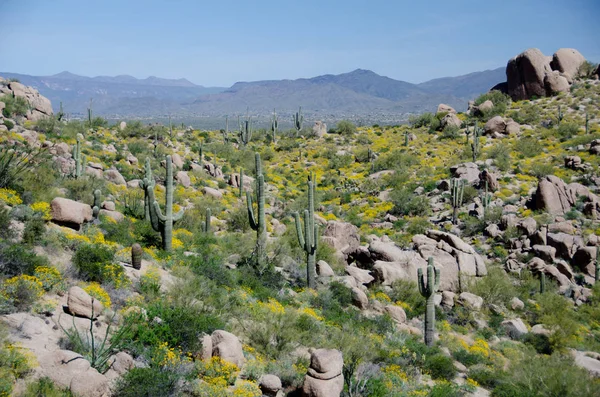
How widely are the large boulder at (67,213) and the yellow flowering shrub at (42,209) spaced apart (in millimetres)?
183

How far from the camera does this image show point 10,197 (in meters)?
12.1

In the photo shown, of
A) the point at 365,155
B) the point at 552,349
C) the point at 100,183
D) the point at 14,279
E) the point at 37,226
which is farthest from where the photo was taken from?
the point at 365,155

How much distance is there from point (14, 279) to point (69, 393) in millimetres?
3310

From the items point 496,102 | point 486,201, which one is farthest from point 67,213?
point 496,102

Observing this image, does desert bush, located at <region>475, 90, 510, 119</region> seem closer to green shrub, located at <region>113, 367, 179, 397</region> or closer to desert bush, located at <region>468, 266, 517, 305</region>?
desert bush, located at <region>468, 266, 517, 305</region>

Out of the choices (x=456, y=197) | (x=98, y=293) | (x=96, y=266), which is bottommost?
(x=456, y=197)

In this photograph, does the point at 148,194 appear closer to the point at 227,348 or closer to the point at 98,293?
the point at 98,293

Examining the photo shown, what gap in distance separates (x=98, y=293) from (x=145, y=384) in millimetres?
3345

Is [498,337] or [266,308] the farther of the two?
[498,337]

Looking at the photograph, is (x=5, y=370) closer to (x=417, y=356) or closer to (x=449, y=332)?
(x=417, y=356)

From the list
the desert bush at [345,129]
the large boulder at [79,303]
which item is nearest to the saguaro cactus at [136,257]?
the large boulder at [79,303]

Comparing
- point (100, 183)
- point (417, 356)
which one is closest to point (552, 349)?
point (417, 356)

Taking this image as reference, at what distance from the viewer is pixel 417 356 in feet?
35.9

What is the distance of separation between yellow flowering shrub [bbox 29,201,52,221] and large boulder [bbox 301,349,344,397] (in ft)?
28.3
